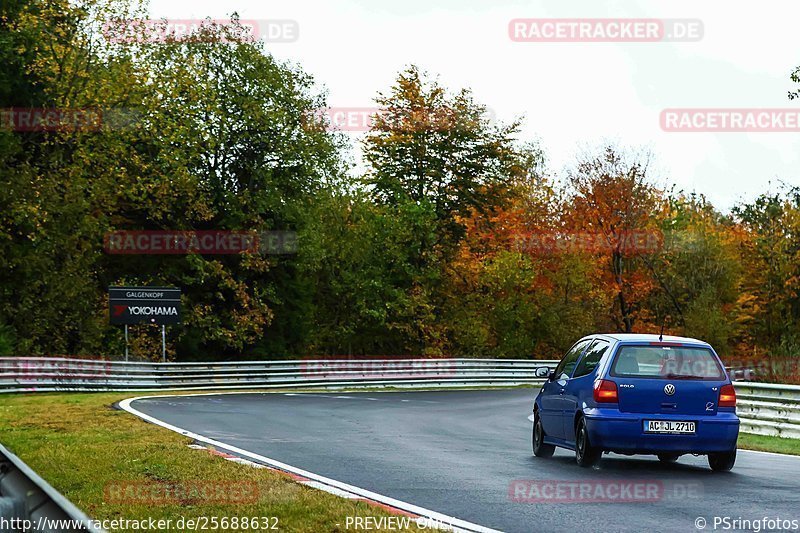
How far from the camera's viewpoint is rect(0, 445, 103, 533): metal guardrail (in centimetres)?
500

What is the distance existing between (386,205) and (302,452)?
4375 centimetres

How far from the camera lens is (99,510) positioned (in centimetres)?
850

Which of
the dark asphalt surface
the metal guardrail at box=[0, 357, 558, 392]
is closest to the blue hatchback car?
the dark asphalt surface

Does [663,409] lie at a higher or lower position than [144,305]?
lower

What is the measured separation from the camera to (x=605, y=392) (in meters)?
12.7

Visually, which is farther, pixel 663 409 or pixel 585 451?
pixel 585 451

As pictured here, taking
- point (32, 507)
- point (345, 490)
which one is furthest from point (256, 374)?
point (32, 507)

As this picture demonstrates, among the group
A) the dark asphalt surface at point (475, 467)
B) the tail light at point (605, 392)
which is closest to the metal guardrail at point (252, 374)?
the dark asphalt surface at point (475, 467)

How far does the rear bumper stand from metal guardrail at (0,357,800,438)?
9517 millimetres

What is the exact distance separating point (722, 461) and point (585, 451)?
1.52 meters

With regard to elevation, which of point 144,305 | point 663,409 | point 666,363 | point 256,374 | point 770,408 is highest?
point 144,305

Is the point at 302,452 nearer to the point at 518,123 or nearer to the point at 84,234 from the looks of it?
the point at 84,234

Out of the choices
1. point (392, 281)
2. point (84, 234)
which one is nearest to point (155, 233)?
point (84, 234)

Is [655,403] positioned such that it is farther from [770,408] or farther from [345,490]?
[770,408]
